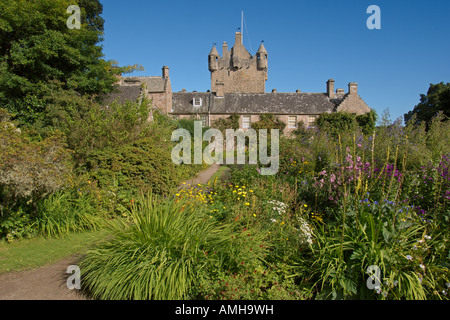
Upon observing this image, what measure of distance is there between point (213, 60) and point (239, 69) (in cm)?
391

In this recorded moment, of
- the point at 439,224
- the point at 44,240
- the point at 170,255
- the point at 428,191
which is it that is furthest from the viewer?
the point at 44,240

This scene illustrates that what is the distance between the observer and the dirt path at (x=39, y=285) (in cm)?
390

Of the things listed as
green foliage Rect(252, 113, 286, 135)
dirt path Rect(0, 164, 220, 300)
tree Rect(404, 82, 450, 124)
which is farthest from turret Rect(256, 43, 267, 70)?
dirt path Rect(0, 164, 220, 300)

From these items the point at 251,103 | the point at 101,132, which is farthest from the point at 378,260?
the point at 251,103

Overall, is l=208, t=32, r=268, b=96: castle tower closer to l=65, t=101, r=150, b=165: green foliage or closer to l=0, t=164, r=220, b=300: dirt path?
l=65, t=101, r=150, b=165: green foliage

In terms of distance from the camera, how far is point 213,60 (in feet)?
128

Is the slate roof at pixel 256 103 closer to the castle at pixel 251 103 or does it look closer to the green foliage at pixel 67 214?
the castle at pixel 251 103

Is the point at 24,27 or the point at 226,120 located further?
the point at 226,120

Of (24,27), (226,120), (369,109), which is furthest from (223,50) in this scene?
(24,27)

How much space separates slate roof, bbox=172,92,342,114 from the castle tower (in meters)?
4.54

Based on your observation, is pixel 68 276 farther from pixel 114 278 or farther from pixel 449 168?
pixel 449 168

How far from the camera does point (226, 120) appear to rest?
3312cm

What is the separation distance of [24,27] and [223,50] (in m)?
29.1

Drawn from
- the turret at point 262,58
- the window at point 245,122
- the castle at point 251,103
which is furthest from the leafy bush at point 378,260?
the turret at point 262,58
